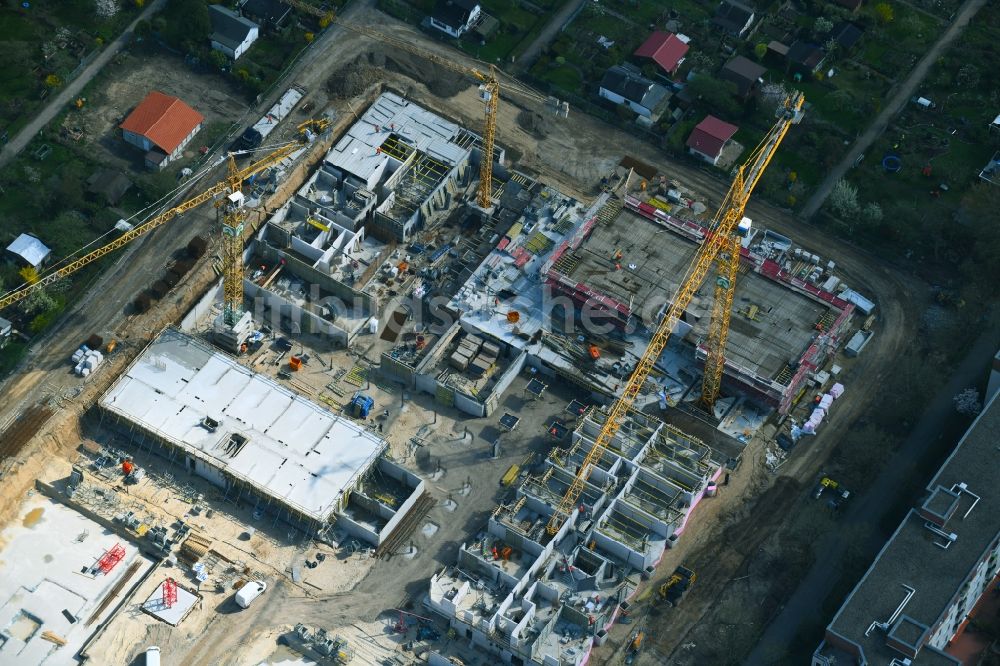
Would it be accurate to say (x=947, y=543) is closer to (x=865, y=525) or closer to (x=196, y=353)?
(x=865, y=525)

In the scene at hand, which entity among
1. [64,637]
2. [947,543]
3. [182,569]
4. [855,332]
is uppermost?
[855,332]

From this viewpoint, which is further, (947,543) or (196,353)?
(196,353)

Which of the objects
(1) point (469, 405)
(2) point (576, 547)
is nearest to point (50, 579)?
(1) point (469, 405)

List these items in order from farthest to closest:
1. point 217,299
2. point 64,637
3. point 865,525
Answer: point 217,299, point 865,525, point 64,637

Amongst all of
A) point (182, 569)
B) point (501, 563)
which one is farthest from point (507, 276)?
point (182, 569)

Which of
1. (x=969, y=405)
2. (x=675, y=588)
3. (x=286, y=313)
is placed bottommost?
(x=675, y=588)

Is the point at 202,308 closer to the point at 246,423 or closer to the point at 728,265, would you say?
the point at 246,423

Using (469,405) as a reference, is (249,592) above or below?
below

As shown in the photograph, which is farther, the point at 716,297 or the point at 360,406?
the point at 360,406
